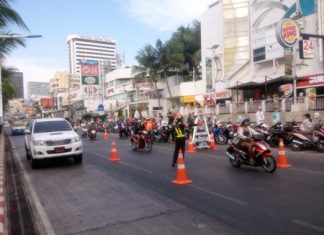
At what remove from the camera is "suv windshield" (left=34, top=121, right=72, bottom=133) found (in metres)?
14.8

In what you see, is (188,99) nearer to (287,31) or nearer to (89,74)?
(89,74)

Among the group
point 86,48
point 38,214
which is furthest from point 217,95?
point 86,48

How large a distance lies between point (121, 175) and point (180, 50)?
40.6m

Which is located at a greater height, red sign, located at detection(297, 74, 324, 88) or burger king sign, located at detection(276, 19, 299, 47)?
burger king sign, located at detection(276, 19, 299, 47)

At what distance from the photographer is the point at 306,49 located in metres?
26.8

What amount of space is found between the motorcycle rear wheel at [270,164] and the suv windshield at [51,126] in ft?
25.4

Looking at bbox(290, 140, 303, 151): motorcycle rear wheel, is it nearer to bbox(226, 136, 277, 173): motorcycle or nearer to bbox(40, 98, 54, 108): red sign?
bbox(226, 136, 277, 173): motorcycle

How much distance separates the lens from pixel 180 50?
50781 millimetres

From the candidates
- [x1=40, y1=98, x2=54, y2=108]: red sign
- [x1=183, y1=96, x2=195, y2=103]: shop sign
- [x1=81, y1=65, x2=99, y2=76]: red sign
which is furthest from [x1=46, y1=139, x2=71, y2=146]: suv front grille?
[x1=40, y1=98, x2=54, y2=108]: red sign

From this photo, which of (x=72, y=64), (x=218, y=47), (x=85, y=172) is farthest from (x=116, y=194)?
(x=72, y=64)

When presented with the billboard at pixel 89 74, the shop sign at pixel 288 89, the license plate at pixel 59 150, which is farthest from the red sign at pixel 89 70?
the license plate at pixel 59 150

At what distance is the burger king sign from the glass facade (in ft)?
38.8

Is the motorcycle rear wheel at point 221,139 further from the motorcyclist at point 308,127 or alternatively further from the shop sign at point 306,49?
the shop sign at point 306,49

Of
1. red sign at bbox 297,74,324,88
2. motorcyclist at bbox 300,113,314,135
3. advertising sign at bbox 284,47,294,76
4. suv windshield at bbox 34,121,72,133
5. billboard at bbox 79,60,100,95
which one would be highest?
billboard at bbox 79,60,100,95
